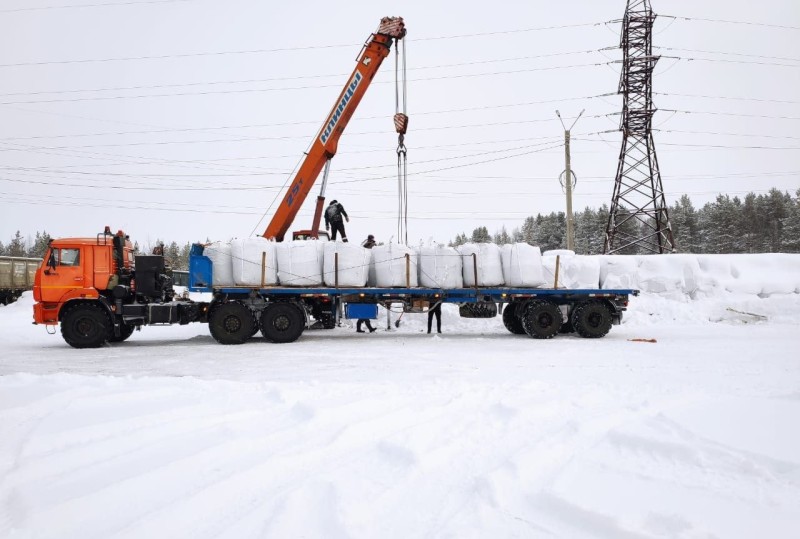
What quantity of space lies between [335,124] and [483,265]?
6.21m

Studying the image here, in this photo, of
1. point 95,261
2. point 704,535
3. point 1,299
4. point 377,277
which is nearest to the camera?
point 704,535

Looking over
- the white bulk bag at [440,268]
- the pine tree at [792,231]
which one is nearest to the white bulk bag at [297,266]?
the white bulk bag at [440,268]

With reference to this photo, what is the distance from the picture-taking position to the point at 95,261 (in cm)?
1198

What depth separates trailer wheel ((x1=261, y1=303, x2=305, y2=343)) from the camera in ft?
40.2

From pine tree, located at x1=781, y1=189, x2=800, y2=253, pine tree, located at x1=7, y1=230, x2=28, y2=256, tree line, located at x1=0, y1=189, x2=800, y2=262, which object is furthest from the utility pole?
pine tree, located at x1=7, y1=230, x2=28, y2=256

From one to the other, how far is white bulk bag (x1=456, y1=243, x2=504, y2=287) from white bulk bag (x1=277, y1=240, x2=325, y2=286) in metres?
3.89

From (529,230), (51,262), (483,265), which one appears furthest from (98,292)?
(529,230)

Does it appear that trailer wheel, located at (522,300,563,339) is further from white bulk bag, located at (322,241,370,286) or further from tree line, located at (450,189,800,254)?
tree line, located at (450,189,800,254)

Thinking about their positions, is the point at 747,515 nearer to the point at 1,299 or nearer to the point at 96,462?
the point at 96,462

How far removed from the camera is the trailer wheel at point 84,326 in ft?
→ 38.3

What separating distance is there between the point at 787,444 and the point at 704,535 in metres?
1.64

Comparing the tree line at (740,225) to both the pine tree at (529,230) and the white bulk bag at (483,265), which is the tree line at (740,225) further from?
the white bulk bag at (483,265)

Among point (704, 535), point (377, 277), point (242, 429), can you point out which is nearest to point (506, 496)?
point (704, 535)

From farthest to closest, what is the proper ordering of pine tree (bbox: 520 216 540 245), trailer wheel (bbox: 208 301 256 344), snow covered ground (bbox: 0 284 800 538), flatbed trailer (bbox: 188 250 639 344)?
pine tree (bbox: 520 216 540 245) < flatbed trailer (bbox: 188 250 639 344) < trailer wheel (bbox: 208 301 256 344) < snow covered ground (bbox: 0 284 800 538)
